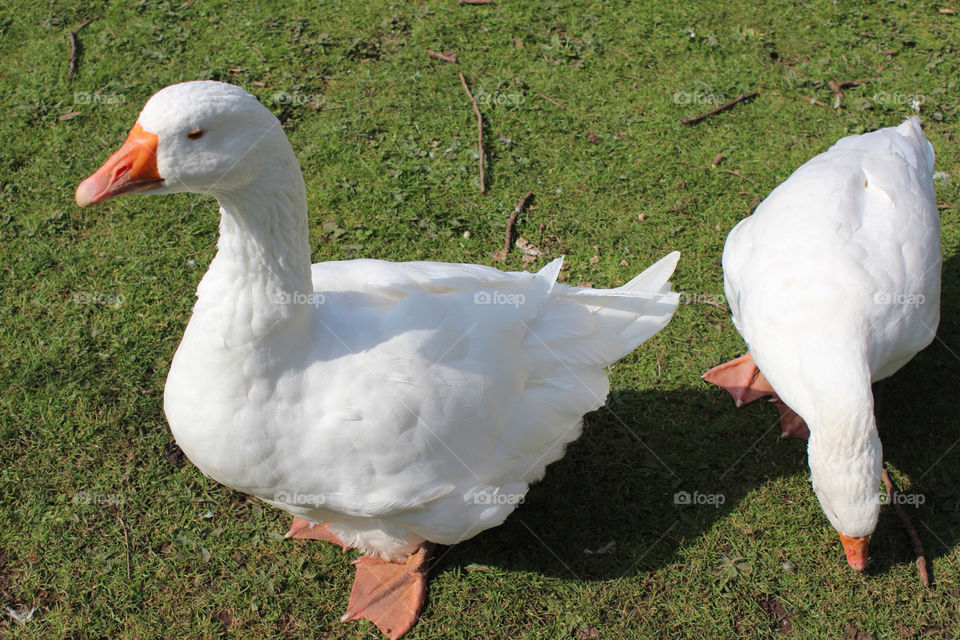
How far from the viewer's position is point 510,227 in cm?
468

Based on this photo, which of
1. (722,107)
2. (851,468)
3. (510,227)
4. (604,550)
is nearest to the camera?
(851,468)

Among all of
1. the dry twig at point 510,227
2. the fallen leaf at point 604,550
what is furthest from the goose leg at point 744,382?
the dry twig at point 510,227

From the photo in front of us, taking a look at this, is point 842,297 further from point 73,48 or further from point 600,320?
point 73,48

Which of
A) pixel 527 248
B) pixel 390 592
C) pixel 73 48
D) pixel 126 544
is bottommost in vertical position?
pixel 390 592

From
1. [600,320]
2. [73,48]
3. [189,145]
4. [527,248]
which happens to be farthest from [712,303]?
[73,48]

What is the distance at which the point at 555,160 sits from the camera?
5156mm

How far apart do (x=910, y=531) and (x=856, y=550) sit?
0.56 meters

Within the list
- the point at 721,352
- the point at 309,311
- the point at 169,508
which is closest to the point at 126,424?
the point at 169,508

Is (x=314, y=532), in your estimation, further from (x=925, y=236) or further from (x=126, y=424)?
(x=925, y=236)

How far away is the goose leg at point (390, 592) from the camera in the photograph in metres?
3.17

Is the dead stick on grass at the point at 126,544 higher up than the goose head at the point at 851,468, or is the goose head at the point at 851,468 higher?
the goose head at the point at 851,468

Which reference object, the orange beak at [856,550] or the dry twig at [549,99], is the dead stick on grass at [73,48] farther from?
the orange beak at [856,550]

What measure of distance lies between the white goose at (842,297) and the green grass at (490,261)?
0.55m

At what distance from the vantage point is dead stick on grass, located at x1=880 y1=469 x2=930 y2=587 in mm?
3354
